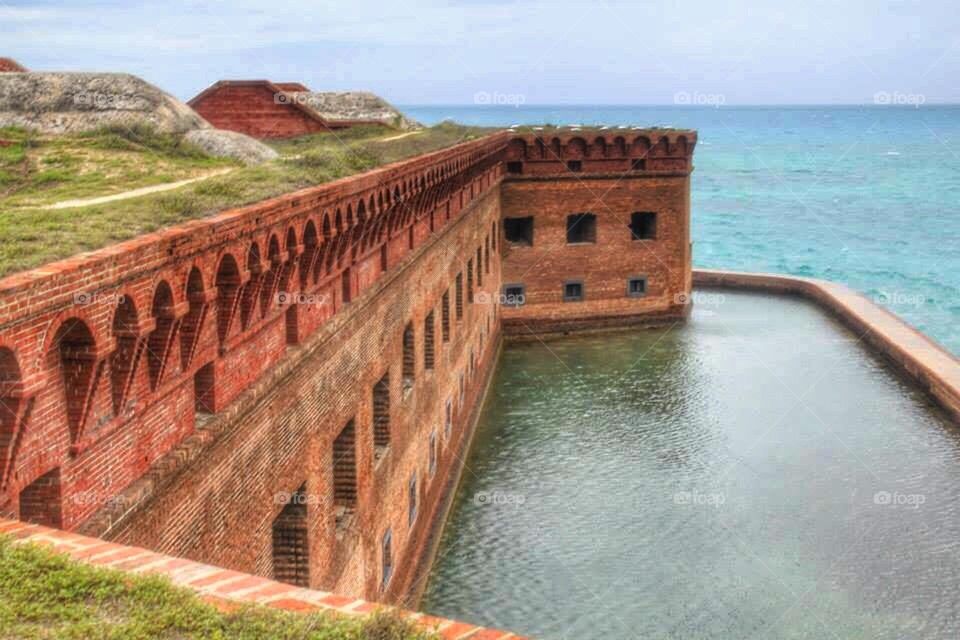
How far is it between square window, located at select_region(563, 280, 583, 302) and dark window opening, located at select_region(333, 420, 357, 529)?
867 inches

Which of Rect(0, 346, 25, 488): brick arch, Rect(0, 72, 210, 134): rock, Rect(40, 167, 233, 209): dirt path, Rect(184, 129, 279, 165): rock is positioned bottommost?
Rect(0, 346, 25, 488): brick arch

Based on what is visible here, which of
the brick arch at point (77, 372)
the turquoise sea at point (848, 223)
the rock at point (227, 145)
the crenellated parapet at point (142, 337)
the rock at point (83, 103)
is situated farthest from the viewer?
the turquoise sea at point (848, 223)

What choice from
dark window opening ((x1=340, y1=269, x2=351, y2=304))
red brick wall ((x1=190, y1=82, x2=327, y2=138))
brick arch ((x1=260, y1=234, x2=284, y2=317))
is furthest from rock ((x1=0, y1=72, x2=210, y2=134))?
red brick wall ((x1=190, y1=82, x2=327, y2=138))

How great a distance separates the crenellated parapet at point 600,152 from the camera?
32.2 m

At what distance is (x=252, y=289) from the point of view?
7.59 meters

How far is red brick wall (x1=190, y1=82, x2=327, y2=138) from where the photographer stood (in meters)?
28.6

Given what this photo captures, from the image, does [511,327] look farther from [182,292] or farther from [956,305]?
[956,305]

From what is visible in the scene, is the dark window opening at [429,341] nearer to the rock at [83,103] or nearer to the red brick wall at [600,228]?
the rock at [83,103]

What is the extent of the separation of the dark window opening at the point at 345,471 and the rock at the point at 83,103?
615cm

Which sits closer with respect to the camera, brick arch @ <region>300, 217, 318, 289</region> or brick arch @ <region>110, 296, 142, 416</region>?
brick arch @ <region>110, 296, 142, 416</region>

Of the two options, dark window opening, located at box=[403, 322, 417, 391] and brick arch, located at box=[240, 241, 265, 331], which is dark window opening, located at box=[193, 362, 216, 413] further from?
dark window opening, located at box=[403, 322, 417, 391]

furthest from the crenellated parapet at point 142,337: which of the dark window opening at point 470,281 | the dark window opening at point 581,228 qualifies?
the dark window opening at point 581,228

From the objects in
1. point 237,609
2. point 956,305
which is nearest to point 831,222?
point 956,305

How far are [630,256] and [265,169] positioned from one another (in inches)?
934
